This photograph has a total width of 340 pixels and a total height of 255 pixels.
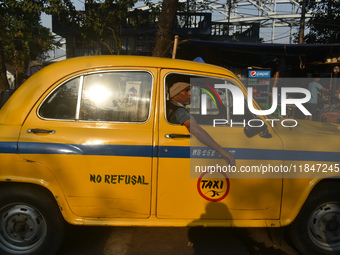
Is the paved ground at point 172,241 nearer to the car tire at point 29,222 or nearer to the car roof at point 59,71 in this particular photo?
the car tire at point 29,222

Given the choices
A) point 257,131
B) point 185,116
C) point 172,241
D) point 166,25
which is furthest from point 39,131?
point 166,25

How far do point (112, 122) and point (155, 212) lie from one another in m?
0.91

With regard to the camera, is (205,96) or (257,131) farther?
(205,96)

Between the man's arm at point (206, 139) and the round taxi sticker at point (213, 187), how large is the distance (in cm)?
16

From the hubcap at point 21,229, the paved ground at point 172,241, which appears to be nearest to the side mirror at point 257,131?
the paved ground at point 172,241

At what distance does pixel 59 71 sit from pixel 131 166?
1125mm

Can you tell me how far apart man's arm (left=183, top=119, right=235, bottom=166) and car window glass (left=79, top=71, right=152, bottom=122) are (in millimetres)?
421

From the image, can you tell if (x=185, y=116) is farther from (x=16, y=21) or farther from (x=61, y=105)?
(x=16, y=21)

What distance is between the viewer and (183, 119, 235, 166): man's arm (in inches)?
108

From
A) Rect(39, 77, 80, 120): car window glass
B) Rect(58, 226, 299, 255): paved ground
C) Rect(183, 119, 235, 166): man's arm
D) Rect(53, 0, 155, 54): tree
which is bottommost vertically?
Rect(58, 226, 299, 255): paved ground

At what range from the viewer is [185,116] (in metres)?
2.87

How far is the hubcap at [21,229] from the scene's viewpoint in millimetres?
2783

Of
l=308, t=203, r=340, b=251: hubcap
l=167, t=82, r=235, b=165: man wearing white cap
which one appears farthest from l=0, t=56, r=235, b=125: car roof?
l=308, t=203, r=340, b=251: hubcap

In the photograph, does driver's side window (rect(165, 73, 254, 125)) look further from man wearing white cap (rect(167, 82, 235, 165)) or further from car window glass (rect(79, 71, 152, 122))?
car window glass (rect(79, 71, 152, 122))
